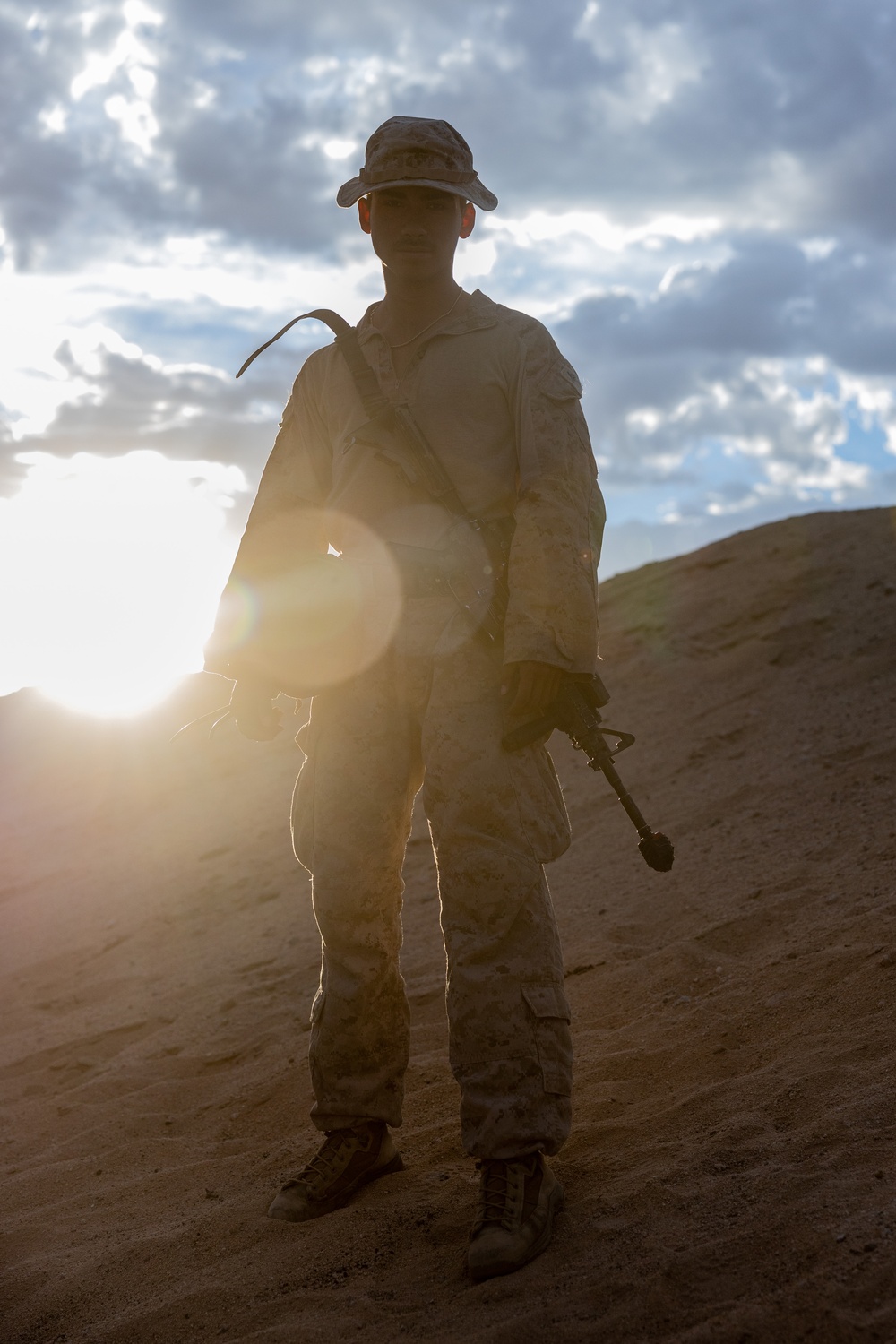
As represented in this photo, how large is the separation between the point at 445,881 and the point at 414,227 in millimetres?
1520

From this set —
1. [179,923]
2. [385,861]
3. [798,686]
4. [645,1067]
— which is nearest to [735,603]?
[798,686]

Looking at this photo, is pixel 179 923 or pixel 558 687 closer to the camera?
pixel 558 687

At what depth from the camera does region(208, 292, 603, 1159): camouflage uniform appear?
2.51m

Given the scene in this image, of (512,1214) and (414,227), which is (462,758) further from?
Answer: (414,227)

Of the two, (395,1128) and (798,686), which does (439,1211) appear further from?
(798,686)

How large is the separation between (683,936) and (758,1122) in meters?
1.61

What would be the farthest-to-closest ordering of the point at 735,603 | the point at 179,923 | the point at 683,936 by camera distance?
the point at 735,603 → the point at 179,923 → the point at 683,936

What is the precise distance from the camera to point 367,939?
9.00ft

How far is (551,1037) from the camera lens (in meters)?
2.51

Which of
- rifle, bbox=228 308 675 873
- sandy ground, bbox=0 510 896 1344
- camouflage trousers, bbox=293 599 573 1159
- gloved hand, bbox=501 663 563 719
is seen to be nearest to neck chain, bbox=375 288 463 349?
rifle, bbox=228 308 675 873

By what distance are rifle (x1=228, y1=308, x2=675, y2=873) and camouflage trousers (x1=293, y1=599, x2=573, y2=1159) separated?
0.06 m

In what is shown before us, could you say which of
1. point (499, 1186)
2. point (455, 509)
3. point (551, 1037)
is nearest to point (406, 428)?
point (455, 509)

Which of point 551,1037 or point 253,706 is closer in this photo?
point 551,1037

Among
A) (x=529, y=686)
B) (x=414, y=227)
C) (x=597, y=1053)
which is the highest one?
(x=414, y=227)
